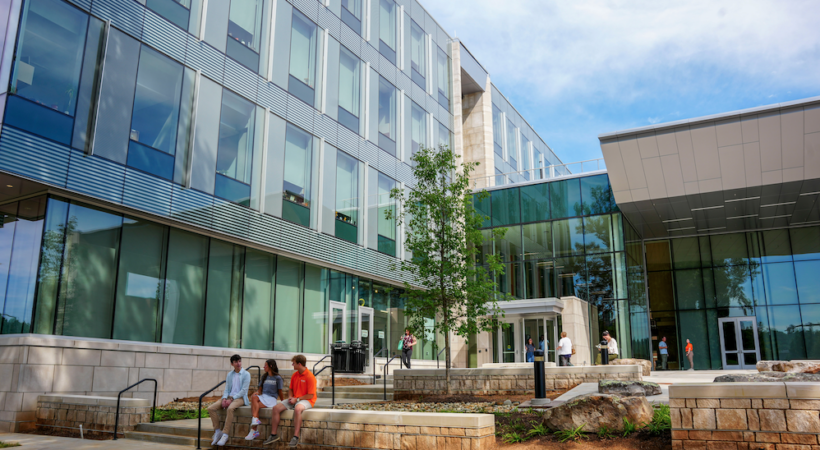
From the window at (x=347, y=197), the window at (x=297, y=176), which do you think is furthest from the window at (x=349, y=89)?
the window at (x=297, y=176)

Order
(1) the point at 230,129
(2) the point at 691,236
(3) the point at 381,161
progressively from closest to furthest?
(1) the point at 230,129, (3) the point at 381,161, (2) the point at 691,236

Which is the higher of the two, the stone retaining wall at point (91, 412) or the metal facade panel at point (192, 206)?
Result: the metal facade panel at point (192, 206)

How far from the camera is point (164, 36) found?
56.7 feet

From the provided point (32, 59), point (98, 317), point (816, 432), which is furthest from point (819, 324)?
point (32, 59)

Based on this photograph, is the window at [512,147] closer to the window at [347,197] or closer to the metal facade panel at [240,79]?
the window at [347,197]

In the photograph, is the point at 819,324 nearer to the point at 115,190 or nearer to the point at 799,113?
the point at 799,113

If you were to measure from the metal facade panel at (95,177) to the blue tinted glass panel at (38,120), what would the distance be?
525mm

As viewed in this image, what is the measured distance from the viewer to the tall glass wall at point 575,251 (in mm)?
27125

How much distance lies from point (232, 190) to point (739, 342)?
82.8 feet

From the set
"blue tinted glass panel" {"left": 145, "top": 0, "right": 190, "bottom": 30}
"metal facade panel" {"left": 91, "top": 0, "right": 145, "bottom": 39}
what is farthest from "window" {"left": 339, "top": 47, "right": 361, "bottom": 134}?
"metal facade panel" {"left": 91, "top": 0, "right": 145, "bottom": 39}

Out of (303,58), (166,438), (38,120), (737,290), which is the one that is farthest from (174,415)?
(737,290)

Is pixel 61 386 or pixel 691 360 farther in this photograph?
pixel 691 360

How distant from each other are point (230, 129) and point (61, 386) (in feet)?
29.8

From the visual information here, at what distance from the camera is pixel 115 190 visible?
15.2 m
